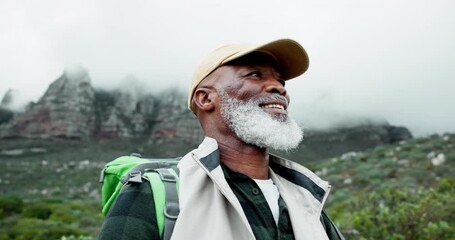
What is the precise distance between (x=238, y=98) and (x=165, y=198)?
0.66 m

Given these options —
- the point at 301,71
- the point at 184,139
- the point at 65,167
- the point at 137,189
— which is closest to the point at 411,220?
the point at 301,71

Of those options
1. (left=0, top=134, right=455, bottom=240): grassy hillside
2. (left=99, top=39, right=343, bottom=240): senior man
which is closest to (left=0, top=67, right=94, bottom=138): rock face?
(left=0, top=134, right=455, bottom=240): grassy hillside

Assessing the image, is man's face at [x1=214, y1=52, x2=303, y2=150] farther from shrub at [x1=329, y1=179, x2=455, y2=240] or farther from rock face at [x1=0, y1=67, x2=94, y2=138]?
rock face at [x1=0, y1=67, x2=94, y2=138]

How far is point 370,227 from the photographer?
5797 millimetres

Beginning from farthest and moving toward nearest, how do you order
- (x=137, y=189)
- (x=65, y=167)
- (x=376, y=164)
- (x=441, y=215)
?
1. (x=65, y=167)
2. (x=376, y=164)
3. (x=441, y=215)
4. (x=137, y=189)

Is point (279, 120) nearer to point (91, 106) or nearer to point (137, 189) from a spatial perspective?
point (137, 189)

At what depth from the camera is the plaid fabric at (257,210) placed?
1.81 meters

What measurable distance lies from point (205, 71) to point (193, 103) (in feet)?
0.60

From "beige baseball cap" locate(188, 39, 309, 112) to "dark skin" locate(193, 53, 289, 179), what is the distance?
0.12 ft

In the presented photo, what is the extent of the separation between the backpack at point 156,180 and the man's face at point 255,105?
0.35 metres

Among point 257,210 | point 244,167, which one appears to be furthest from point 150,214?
point 244,167

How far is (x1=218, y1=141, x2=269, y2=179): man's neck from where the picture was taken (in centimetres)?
205

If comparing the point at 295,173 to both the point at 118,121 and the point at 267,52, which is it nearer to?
the point at 267,52

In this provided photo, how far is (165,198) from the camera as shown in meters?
1.67
